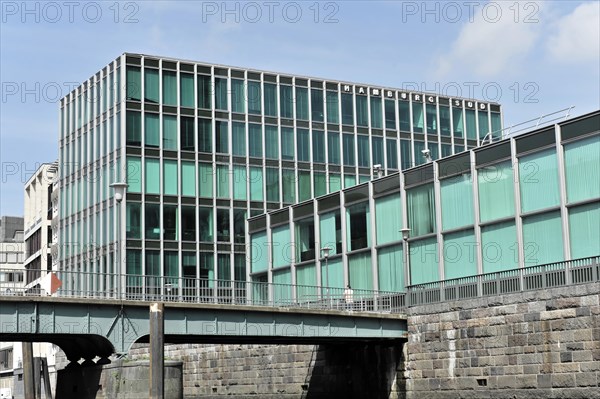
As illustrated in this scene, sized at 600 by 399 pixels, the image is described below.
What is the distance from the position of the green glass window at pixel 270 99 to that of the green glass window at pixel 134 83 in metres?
9.96

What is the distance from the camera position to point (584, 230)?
37.1 m

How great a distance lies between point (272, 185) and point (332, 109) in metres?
8.06

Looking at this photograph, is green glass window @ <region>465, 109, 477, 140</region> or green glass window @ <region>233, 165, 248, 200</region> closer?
green glass window @ <region>233, 165, 248, 200</region>

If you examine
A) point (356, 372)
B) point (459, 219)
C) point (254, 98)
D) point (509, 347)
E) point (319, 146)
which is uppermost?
point (254, 98)

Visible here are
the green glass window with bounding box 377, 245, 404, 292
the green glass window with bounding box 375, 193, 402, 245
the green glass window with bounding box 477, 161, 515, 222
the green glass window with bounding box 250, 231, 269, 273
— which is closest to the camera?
the green glass window with bounding box 477, 161, 515, 222

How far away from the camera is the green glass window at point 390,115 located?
8162 cm

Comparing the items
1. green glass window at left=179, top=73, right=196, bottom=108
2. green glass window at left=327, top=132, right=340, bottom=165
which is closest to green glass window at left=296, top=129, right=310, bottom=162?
green glass window at left=327, top=132, right=340, bottom=165

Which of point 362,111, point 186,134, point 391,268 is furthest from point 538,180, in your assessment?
point 362,111

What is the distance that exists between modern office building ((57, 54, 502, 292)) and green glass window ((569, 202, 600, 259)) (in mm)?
31886

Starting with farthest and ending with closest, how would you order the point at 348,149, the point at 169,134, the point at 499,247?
1. the point at 348,149
2. the point at 169,134
3. the point at 499,247

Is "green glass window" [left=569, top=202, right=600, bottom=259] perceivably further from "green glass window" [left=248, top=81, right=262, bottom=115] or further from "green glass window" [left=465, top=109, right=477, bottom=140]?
"green glass window" [left=465, top=109, right=477, bottom=140]

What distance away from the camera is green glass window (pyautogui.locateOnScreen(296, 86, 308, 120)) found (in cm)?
7831

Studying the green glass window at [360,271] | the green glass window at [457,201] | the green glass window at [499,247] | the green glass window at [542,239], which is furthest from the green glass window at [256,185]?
the green glass window at [542,239]

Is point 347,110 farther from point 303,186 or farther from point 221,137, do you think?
point 221,137
